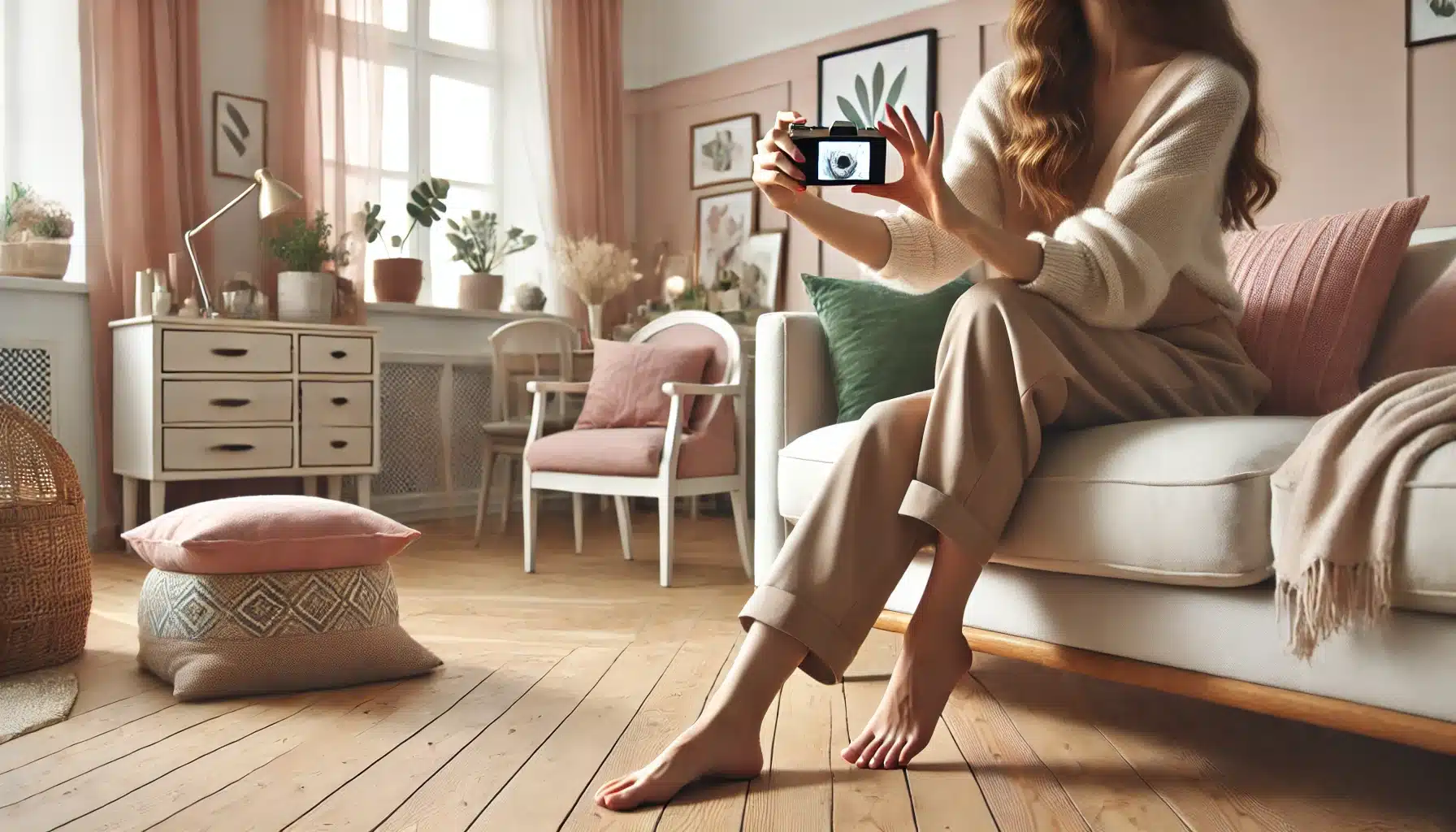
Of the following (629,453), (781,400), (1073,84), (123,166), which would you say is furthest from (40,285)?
(1073,84)

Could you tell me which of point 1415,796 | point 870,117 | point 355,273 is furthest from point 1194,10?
point 355,273

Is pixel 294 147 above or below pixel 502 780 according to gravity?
above

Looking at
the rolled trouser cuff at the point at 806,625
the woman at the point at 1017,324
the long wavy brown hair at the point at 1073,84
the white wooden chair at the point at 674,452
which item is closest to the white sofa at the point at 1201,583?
the woman at the point at 1017,324

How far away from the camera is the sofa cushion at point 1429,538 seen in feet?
3.44

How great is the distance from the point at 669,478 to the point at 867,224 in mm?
1359

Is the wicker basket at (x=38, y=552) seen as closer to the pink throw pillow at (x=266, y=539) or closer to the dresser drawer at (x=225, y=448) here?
the pink throw pillow at (x=266, y=539)

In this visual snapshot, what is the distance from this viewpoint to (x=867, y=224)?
1.56 meters

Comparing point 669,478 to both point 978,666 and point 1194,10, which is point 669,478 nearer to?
point 978,666

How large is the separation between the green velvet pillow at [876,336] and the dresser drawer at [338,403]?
6.57 ft

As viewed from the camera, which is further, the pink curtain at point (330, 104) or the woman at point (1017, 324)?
the pink curtain at point (330, 104)

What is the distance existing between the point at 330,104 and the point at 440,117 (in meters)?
0.67

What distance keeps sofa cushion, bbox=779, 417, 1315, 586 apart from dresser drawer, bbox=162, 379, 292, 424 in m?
2.63

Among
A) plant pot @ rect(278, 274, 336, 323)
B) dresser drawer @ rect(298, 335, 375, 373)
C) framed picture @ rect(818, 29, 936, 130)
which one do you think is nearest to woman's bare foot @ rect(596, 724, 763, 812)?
dresser drawer @ rect(298, 335, 375, 373)

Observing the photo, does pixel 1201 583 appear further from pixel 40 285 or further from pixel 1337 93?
pixel 40 285
